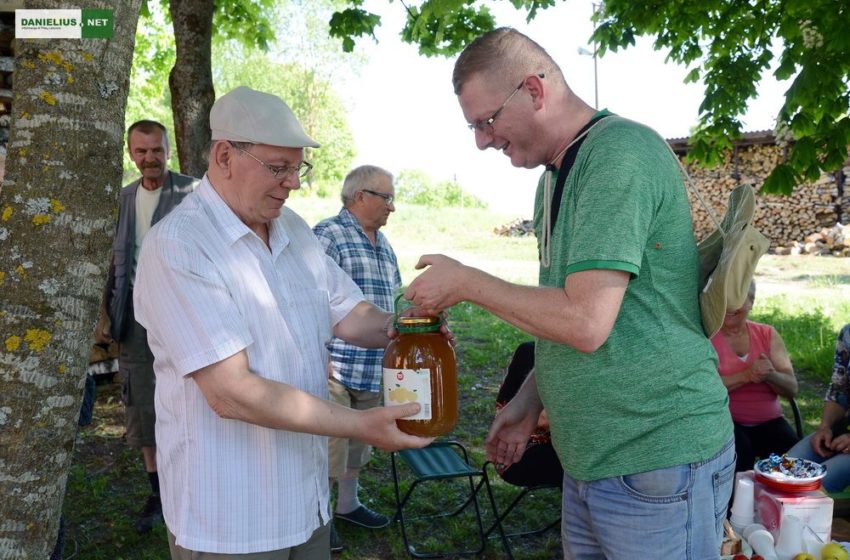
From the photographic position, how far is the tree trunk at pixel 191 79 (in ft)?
16.9

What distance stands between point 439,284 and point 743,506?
2154 mm

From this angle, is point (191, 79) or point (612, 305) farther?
point (191, 79)

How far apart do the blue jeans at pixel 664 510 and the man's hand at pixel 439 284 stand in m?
0.60

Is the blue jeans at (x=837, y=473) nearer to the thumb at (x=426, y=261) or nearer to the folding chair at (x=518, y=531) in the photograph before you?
the folding chair at (x=518, y=531)

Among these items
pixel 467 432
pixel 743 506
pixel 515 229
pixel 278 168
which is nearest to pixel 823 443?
pixel 743 506

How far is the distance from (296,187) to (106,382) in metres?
5.29

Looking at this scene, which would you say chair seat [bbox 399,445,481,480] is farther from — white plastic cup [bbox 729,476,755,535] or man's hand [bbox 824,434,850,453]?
man's hand [bbox 824,434,850,453]

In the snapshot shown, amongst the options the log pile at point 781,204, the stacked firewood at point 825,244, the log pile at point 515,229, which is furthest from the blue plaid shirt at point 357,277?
the log pile at point 515,229

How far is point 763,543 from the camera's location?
2.98 metres

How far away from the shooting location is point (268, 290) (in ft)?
Result: 6.54

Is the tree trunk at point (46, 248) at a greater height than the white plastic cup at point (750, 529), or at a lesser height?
greater

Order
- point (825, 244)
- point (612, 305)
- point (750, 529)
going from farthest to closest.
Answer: point (825, 244), point (750, 529), point (612, 305)

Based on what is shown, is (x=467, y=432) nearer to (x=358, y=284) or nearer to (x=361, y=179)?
(x=358, y=284)

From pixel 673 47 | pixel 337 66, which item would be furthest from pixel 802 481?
pixel 337 66
